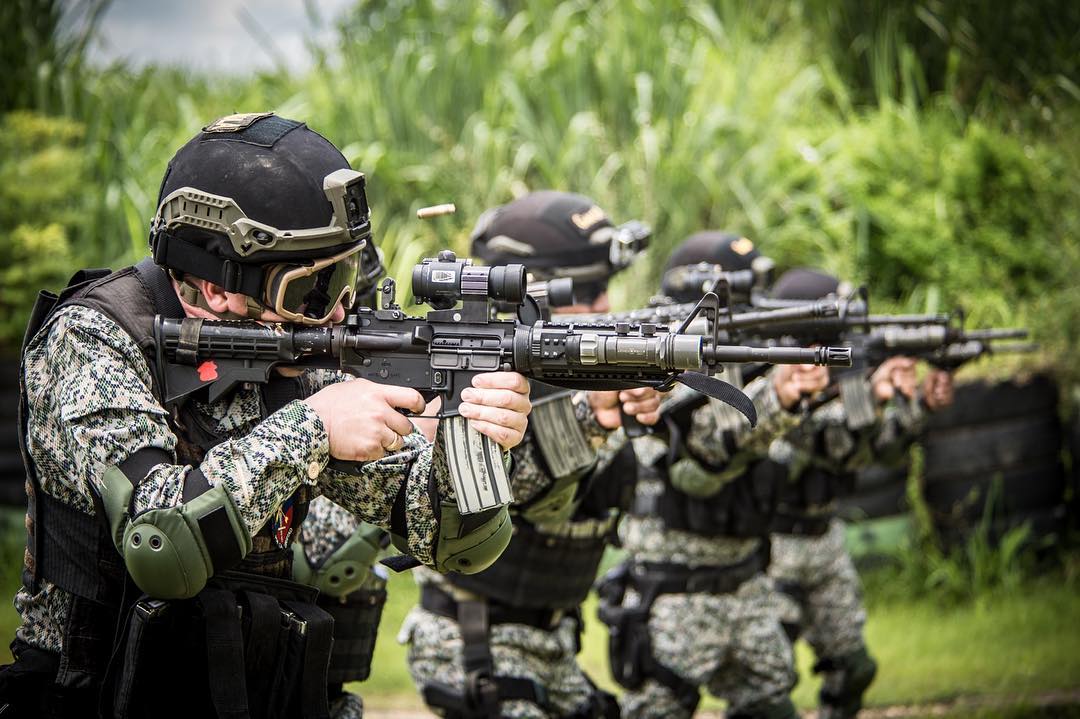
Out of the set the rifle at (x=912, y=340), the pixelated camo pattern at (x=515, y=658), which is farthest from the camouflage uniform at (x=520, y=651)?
the rifle at (x=912, y=340)

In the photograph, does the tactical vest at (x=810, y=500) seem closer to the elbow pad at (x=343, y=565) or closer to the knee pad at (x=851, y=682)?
the knee pad at (x=851, y=682)

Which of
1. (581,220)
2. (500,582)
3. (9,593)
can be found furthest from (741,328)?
(9,593)

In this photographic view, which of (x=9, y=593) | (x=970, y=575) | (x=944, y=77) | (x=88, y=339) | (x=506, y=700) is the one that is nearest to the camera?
(x=88, y=339)

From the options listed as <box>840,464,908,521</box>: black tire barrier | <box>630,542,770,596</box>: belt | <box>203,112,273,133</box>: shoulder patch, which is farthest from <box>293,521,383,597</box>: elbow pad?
<box>840,464,908,521</box>: black tire barrier

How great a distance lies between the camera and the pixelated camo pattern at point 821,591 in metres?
6.61

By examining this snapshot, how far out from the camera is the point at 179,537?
266cm

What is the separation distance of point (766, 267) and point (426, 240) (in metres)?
4.44

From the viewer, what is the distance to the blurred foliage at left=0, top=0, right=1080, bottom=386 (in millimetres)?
9734

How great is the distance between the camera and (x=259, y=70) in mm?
12000

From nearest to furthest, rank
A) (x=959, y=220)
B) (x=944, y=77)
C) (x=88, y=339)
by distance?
1. (x=88, y=339)
2. (x=959, y=220)
3. (x=944, y=77)

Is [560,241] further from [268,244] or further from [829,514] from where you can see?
[829,514]

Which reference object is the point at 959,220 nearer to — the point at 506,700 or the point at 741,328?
the point at 741,328

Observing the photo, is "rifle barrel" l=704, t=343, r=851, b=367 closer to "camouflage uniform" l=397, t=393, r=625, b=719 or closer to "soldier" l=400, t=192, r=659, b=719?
"soldier" l=400, t=192, r=659, b=719

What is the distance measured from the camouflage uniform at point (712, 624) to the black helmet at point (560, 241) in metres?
0.82
